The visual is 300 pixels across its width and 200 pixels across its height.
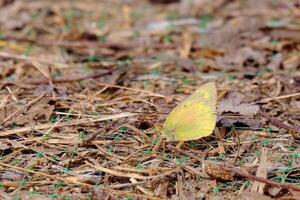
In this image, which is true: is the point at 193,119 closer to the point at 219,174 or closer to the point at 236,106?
the point at 219,174

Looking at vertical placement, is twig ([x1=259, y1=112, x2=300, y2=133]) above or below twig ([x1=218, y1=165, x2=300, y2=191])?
below

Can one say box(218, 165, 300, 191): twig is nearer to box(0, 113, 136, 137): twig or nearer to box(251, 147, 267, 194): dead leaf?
box(251, 147, 267, 194): dead leaf

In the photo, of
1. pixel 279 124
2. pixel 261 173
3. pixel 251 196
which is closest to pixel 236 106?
pixel 279 124

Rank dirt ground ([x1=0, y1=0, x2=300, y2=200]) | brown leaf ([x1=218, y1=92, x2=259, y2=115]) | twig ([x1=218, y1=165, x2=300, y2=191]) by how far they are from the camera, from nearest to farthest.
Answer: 1. twig ([x1=218, y1=165, x2=300, y2=191])
2. dirt ground ([x1=0, y1=0, x2=300, y2=200])
3. brown leaf ([x1=218, y1=92, x2=259, y2=115])

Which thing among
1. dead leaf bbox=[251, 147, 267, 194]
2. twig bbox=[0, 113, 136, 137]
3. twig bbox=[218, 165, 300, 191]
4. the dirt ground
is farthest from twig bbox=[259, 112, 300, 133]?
twig bbox=[0, 113, 136, 137]

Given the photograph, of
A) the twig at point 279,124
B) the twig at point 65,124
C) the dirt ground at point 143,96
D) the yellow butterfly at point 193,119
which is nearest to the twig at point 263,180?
the dirt ground at point 143,96

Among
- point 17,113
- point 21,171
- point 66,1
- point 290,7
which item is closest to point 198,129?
point 21,171
